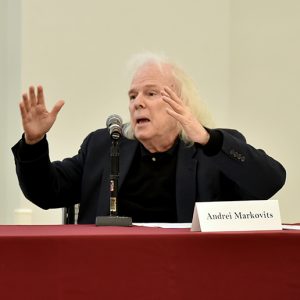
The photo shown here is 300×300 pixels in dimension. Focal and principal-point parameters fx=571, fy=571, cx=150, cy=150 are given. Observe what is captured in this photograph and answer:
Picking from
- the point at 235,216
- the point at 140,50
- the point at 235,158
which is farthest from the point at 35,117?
A: the point at 140,50

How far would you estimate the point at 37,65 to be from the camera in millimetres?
3943

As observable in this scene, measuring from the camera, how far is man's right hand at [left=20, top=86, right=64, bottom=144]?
219cm

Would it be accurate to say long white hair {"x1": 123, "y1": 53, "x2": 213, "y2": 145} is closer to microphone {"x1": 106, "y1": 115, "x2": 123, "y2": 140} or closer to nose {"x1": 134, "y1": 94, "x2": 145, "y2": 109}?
nose {"x1": 134, "y1": 94, "x2": 145, "y2": 109}

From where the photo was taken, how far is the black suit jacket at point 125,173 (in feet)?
7.11

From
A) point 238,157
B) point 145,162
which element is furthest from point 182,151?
point 238,157

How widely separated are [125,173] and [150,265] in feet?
3.85

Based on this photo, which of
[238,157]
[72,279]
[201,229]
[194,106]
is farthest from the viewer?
[194,106]

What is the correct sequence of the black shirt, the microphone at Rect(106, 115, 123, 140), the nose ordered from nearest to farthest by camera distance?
the microphone at Rect(106, 115, 123, 140)
the black shirt
the nose

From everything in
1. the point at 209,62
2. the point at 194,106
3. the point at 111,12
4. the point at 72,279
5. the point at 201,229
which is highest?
the point at 111,12

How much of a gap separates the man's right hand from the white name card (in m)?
0.95

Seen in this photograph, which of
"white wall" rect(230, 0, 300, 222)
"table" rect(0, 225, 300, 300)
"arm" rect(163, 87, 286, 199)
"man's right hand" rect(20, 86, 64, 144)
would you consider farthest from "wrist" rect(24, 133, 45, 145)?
"white wall" rect(230, 0, 300, 222)

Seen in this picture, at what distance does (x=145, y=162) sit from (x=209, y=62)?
6.51ft

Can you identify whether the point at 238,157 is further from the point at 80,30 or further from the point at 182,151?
the point at 80,30

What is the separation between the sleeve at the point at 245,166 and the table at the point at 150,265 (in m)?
0.66
